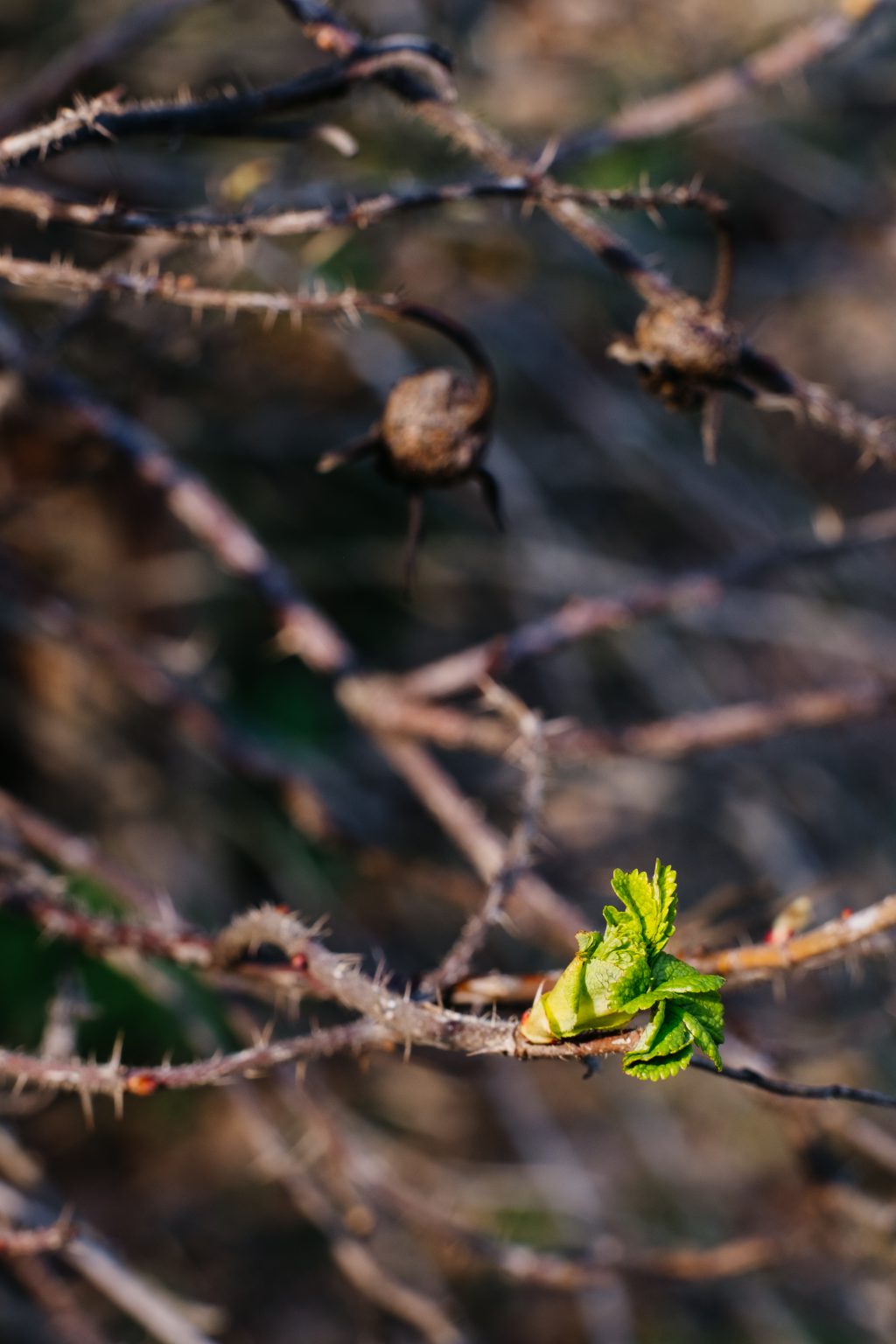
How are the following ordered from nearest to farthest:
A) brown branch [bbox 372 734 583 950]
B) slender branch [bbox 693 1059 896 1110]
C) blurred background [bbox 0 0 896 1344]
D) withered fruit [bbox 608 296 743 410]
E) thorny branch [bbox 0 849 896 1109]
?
1. thorny branch [bbox 0 849 896 1109]
2. slender branch [bbox 693 1059 896 1110]
3. withered fruit [bbox 608 296 743 410]
4. brown branch [bbox 372 734 583 950]
5. blurred background [bbox 0 0 896 1344]

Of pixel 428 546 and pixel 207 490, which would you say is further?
pixel 428 546

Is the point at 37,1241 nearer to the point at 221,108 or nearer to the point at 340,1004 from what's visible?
the point at 340,1004

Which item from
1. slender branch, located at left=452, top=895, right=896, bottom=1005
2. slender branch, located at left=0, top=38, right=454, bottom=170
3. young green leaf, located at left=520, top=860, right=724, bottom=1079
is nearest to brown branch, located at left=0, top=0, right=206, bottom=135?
slender branch, located at left=0, top=38, right=454, bottom=170

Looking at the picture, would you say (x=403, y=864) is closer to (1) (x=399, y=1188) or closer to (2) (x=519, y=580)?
(1) (x=399, y=1188)

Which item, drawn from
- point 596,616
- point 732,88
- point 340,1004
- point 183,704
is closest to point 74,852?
point 183,704

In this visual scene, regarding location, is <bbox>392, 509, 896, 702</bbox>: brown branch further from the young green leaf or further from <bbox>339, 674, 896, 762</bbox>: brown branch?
the young green leaf

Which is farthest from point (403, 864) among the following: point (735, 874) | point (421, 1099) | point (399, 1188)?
point (735, 874)
